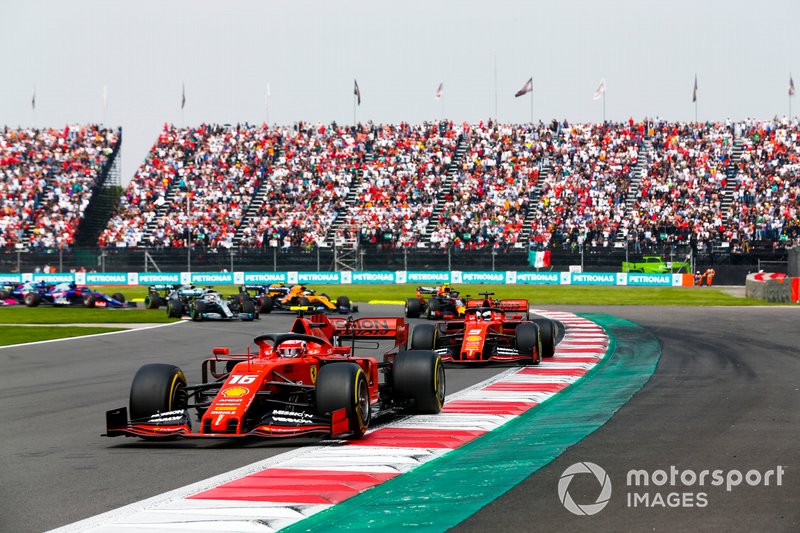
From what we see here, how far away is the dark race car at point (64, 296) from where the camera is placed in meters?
38.7

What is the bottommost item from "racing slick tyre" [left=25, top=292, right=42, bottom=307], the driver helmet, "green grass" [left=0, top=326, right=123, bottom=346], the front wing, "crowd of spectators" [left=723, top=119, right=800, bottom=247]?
"green grass" [left=0, top=326, right=123, bottom=346]

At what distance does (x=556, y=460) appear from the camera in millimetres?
8820

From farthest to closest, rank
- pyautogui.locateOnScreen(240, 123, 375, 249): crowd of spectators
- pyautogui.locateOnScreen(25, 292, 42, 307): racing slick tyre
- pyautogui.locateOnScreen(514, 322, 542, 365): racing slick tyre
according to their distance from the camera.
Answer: pyautogui.locateOnScreen(240, 123, 375, 249): crowd of spectators < pyautogui.locateOnScreen(25, 292, 42, 307): racing slick tyre < pyautogui.locateOnScreen(514, 322, 542, 365): racing slick tyre

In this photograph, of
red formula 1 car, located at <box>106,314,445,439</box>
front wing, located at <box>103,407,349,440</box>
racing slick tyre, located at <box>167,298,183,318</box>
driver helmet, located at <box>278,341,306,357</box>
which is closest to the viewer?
front wing, located at <box>103,407,349,440</box>

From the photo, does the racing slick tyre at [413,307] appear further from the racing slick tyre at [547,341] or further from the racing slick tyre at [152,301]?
the racing slick tyre at [547,341]

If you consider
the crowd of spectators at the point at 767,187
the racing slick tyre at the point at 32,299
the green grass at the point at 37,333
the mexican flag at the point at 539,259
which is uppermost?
the crowd of spectators at the point at 767,187

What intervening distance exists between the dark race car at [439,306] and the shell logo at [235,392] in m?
18.0

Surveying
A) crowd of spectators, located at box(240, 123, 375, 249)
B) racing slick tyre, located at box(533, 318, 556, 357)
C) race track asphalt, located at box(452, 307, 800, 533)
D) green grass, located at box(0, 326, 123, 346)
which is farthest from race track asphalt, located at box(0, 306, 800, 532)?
crowd of spectators, located at box(240, 123, 375, 249)

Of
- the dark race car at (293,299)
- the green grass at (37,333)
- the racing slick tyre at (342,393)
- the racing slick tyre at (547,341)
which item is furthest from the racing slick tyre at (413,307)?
the racing slick tyre at (342,393)

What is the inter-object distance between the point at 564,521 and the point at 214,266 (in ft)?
167

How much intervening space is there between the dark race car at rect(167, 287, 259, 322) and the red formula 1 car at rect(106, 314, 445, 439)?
2016cm

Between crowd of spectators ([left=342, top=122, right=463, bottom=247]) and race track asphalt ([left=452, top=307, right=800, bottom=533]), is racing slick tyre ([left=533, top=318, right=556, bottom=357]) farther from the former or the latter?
crowd of spectators ([left=342, top=122, right=463, bottom=247])

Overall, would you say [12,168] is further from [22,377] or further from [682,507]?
[682,507]

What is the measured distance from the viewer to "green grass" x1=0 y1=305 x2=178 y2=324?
31703 mm
